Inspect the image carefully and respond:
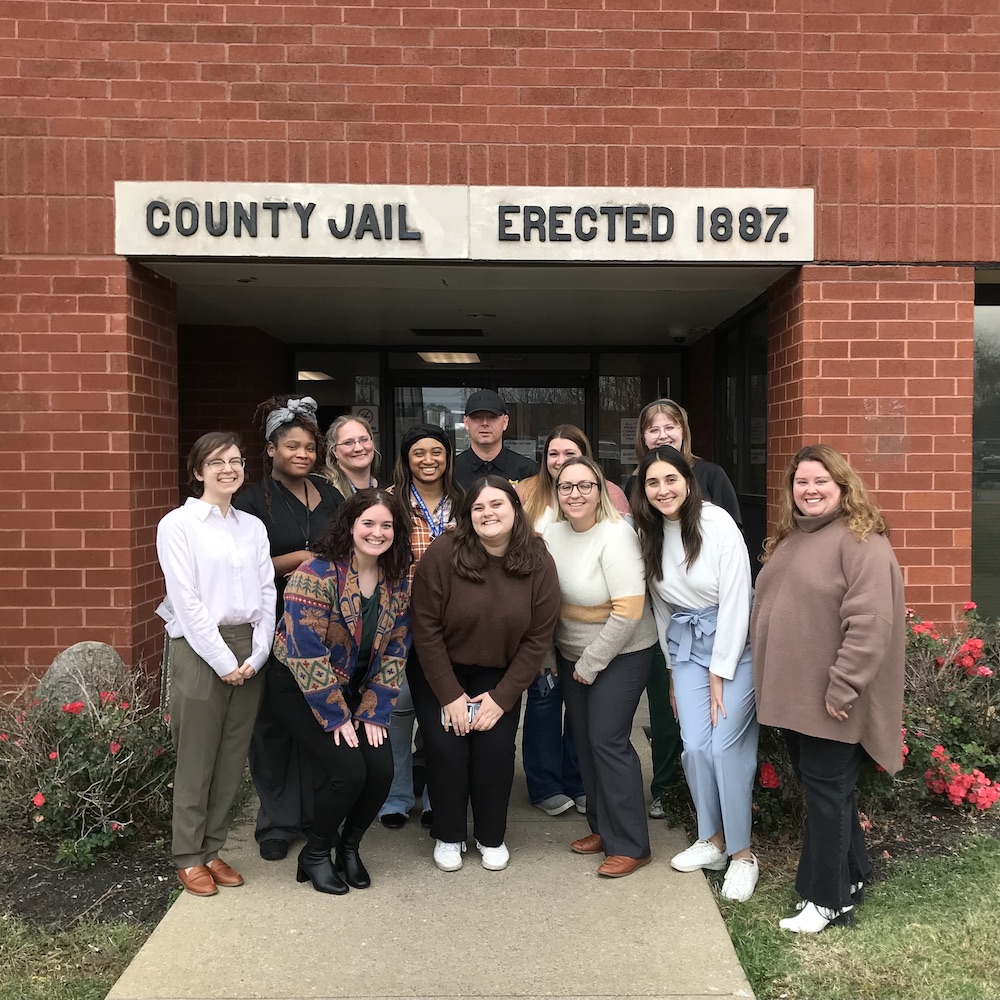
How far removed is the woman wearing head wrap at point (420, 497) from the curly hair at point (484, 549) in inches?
12.2

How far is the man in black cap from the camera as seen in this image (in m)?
4.66

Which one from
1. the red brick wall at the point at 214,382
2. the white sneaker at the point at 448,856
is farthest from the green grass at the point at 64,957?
the red brick wall at the point at 214,382

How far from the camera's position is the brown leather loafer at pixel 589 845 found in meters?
4.10

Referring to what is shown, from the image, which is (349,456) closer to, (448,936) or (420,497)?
(420,497)

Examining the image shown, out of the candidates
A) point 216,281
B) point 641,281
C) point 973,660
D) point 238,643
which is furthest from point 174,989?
point 641,281

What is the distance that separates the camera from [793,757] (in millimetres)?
3660

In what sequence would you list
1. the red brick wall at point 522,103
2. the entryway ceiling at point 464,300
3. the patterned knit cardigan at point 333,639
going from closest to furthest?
1. the patterned knit cardigan at point 333,639
2. the red brick wall at point 522,103
3. the entryway ceiling at point 464,300

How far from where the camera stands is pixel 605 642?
3.83m

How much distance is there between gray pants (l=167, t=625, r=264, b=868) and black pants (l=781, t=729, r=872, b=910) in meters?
2.18

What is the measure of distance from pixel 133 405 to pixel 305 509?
1.85 m

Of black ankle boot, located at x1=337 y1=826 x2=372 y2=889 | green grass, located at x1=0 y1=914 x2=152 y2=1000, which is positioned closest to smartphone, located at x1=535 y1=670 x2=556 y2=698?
black ankle boot, located at x1=337 y1=826 x2=372 y2=889

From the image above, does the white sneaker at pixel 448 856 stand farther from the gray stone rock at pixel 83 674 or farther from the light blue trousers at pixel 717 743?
the gray stone rock at pixel 83 674

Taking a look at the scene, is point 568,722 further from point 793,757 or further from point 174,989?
point 174,989

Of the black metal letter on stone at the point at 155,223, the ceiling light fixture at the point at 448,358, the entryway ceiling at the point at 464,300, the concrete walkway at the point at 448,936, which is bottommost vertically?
the concrete walkway at the point at 448,936
